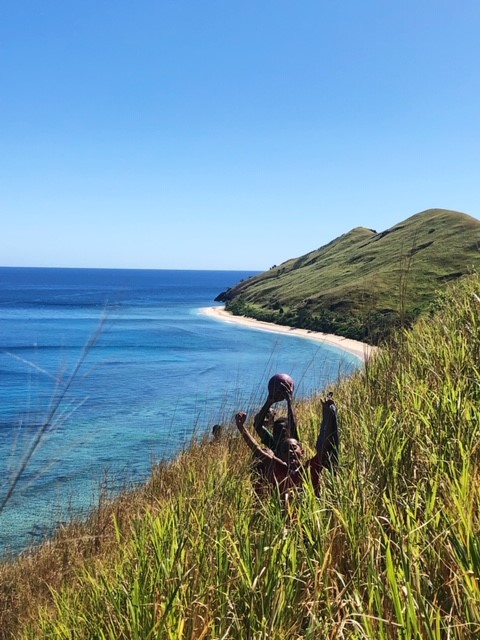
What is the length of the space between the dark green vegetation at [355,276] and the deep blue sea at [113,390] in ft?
24.6

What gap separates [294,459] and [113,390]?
27814mm

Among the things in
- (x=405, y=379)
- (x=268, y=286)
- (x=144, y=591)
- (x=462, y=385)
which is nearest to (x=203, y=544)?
(x=144, y=591)

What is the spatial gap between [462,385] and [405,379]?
89 centimetres

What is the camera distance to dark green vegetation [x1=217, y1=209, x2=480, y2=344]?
2377 inches

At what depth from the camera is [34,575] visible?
623 centimetres

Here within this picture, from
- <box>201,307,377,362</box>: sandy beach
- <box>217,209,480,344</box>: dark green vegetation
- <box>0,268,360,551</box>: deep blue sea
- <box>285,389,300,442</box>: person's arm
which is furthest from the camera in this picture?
<box>217,209,480,344</box>: dark green vegetation

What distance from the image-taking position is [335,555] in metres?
2.93

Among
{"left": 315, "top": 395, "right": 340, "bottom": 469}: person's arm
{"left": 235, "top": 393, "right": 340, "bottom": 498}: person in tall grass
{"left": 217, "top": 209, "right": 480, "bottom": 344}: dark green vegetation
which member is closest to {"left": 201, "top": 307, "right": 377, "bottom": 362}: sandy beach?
{"left": 217, "top": 209, "right": 480, "bottom": 344}: dark green vegetation

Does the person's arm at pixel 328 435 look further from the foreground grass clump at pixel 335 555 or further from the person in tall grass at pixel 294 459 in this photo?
the foreground grass clump at pixel 335 555

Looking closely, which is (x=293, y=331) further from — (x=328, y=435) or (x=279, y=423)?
(x=328, y=435)

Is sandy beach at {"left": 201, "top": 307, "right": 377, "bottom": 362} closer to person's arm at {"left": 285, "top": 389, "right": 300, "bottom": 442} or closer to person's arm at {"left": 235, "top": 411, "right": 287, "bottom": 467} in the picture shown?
person's arm at {"left": 285, "top": 389, "right": 300, "bottom": 442}

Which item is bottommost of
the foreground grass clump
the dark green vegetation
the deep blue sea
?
the deep blue sea

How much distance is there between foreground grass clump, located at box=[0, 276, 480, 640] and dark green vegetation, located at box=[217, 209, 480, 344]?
44.0 meters

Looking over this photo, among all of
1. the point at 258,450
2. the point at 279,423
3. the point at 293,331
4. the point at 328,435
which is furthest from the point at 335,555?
the point at 293,331
